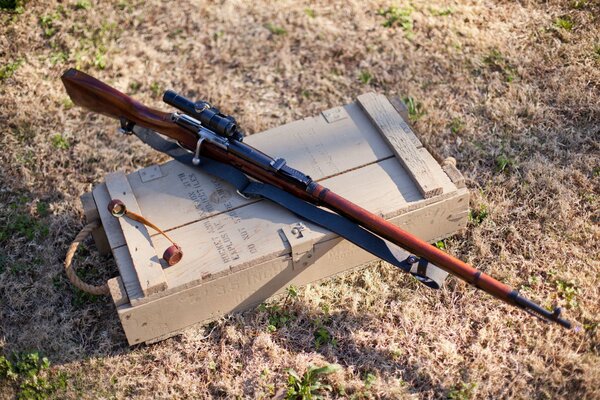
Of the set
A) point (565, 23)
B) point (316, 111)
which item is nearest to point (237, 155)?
point (316, 111)

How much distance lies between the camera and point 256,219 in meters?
4.33

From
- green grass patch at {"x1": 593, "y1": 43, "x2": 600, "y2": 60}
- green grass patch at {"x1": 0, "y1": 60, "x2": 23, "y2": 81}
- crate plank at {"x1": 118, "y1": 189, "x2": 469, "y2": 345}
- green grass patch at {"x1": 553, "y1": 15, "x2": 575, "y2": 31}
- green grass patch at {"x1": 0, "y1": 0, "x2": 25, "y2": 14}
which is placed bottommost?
crate plank at {"x1": 118, "y1": 189, "x2": 469, "y2": 345}

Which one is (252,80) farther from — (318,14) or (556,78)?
(556,78)

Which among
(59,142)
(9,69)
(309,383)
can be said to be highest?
(9,69)

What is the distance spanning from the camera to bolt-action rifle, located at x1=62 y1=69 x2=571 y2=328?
3.88 m

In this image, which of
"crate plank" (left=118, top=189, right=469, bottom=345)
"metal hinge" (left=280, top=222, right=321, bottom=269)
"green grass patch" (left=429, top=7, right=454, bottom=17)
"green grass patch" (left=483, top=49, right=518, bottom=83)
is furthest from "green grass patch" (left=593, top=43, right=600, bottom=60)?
"metal hinge" (left=280, top=222, right=321, bottom=269)

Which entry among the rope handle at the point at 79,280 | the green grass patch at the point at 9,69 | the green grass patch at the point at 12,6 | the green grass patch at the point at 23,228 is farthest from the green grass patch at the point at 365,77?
the green grass patch at the point at 12,6

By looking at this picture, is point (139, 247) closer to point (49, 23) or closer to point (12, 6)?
point (49, 23)

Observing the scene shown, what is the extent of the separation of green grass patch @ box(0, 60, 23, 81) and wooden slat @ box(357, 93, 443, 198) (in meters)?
3.49

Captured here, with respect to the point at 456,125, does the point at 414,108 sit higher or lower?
higher

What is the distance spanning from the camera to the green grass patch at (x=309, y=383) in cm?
412

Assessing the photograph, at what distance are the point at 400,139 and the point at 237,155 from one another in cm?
115

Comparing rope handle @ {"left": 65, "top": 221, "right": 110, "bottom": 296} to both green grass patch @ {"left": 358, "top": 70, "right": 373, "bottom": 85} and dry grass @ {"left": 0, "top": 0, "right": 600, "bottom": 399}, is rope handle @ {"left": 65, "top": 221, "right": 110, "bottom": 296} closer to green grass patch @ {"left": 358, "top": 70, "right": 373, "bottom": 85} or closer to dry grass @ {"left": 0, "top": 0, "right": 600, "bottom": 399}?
dry grass @ {"left": 0, "top": 0, "right": 600, "bottom": 399}

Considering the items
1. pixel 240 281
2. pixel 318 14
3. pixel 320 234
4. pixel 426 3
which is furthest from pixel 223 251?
pixel 426 3
